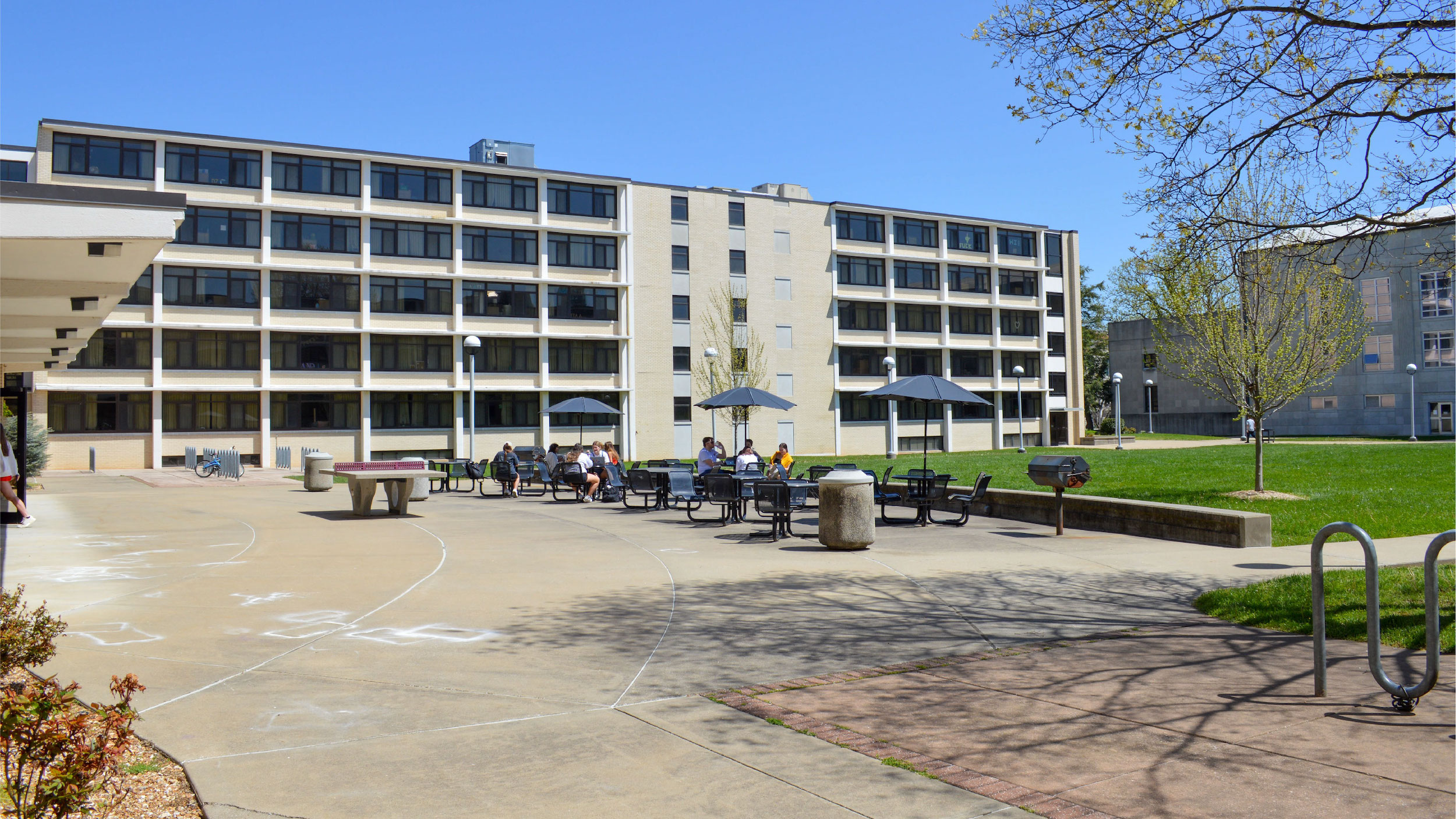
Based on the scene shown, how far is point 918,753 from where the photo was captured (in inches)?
212

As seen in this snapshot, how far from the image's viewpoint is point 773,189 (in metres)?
63.7

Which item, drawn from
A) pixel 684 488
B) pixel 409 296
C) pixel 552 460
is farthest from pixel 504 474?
pixel 409 296

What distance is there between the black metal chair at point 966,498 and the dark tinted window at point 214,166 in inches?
1581

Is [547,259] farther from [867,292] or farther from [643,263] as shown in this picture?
[867,292]

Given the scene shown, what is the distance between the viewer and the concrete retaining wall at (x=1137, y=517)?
1395 cm

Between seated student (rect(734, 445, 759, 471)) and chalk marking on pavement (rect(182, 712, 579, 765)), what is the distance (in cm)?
1554

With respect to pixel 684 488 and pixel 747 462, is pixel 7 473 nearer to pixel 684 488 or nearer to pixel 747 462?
pixel 684 488

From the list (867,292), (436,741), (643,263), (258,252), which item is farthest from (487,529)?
(867,292)

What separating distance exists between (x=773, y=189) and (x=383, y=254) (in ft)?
81.8

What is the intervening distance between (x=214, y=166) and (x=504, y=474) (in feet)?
97.9

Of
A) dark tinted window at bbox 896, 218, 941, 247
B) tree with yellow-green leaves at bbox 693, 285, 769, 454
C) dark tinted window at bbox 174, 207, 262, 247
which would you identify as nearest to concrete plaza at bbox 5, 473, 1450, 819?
dark tinted window at bbox 174, 207, 262, 247

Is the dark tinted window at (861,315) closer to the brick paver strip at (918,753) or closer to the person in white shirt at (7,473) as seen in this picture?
the person in white shirt at (7,473)

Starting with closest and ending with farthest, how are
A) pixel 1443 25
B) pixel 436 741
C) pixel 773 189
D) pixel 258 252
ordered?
pixel 436 741 → pixel 1443 25 → pixel 258 252 → pixel 773 189

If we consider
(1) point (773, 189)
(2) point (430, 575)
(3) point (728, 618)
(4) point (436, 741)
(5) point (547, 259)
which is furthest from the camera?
(1) point (773, 189)
